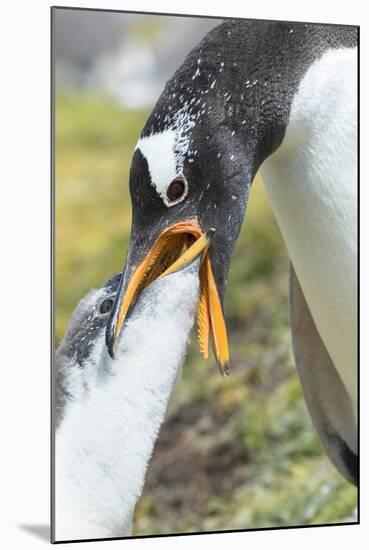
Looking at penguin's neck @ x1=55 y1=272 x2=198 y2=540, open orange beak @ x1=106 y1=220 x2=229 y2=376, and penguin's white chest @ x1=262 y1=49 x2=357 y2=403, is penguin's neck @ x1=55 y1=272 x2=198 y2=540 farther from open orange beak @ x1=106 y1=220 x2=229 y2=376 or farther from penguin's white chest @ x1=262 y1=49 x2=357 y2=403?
penguin's white chest @ x1=262 y1=49 x2=357 y2=403

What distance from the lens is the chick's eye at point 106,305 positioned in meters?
2.89

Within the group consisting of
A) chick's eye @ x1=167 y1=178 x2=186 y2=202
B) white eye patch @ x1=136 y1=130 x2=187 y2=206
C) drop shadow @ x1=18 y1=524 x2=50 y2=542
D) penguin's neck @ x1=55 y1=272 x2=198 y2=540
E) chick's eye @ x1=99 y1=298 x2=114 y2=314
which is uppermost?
white eye patch @ x1=136 y1=130 x2=187 y2=206

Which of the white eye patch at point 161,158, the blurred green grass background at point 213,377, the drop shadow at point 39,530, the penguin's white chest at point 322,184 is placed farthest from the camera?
the blurred green grass background at point 213,377

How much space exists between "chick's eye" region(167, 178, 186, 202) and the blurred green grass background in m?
1.35

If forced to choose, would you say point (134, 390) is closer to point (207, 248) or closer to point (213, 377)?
point (207, 248)

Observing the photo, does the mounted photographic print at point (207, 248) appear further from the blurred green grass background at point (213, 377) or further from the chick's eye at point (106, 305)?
the blurred green grass background at point (213, 377)

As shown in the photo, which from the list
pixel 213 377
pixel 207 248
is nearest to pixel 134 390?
pixel 207 248

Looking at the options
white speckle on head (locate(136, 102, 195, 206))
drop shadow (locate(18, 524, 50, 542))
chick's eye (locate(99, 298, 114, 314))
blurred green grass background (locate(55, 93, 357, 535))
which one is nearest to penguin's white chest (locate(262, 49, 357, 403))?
white speckle on head (locate(136, 102, 195, 206))

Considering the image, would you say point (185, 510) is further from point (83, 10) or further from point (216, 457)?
point (83, 10)

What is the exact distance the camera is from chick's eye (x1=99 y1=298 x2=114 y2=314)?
2.89 meters

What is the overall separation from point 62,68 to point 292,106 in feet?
5.39

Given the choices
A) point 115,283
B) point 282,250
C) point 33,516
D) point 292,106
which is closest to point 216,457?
point 282,250

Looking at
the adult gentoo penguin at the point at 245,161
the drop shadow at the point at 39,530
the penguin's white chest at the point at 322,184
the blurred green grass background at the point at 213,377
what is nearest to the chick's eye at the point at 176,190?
the adult gentoo penguin at the point at 245,161

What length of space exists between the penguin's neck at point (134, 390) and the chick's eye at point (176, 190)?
16cm
